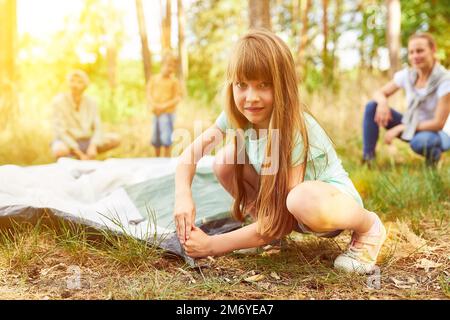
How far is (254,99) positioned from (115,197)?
3.73ft

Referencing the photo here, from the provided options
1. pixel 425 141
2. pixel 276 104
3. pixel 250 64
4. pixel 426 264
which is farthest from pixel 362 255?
pixel 425 141

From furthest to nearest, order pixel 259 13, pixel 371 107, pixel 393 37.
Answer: pixel 393 37 → pixel 259 13 → pixel 371 107

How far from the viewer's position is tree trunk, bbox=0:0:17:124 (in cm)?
610

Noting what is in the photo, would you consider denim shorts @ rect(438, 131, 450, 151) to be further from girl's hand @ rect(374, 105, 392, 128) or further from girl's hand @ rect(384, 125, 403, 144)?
girl's hand @ rect(374, 105, 392, 128)

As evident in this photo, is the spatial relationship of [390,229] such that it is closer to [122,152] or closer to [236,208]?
[236,208]

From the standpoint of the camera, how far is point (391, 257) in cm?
193

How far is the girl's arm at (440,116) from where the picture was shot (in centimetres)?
344

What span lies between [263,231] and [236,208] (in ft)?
1.27

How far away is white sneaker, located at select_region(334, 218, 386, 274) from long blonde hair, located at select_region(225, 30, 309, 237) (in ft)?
0.83

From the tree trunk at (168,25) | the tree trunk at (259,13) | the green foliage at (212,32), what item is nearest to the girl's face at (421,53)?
the tree trunk at (259,13)

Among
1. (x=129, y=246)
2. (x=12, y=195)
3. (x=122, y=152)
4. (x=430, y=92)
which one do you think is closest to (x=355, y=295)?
(x=129, y=246)

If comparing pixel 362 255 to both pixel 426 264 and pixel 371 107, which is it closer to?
pixel 426 264

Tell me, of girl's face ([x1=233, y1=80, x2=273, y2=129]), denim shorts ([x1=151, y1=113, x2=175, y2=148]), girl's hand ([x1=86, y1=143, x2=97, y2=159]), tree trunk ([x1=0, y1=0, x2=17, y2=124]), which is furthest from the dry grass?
tree trunk ([x1=0, y1=0, x2=17, y2=124])

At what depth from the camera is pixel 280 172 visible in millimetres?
1748
